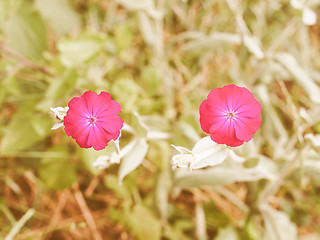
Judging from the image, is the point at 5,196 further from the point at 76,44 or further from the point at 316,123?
the point at 316,123

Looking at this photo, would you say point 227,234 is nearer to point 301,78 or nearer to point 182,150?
point 301,78

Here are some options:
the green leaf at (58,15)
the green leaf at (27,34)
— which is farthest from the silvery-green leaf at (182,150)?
the green leaf at (58,15)

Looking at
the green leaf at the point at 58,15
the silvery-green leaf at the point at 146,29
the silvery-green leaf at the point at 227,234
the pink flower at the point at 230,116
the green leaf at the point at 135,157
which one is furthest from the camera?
the green leaf at the point at 58,15

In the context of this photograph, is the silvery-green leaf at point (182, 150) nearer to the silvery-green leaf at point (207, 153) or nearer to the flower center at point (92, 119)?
the silvery-green leaf at point (207, 153)

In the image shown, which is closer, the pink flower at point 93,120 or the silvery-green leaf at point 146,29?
the pink flower at point 93,120

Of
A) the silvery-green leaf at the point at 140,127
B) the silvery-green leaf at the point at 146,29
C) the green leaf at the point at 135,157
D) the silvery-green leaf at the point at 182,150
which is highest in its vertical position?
the silvery-green leaf at the point at 146,29
